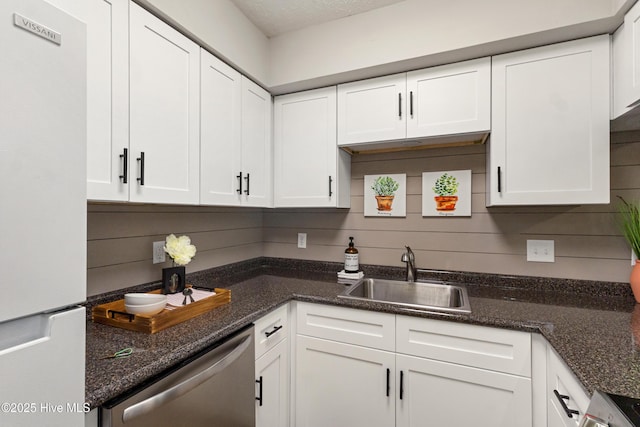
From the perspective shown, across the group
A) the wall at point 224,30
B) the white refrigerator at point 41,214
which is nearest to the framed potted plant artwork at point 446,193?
the wall at point 224,30

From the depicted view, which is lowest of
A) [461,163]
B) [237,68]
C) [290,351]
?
[290,351]

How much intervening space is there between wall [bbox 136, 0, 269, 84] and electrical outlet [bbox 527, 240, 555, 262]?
1953 millimetres

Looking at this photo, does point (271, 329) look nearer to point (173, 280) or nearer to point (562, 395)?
point (173, 280)

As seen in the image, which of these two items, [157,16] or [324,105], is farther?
[324,105]

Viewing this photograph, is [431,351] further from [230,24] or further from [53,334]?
[230,24]

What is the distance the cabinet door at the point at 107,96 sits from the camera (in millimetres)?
1075

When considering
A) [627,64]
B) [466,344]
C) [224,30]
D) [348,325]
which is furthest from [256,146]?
[627,64]

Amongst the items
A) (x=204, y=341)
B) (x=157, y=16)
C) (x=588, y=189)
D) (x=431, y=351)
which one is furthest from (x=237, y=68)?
(x=588, y=189)

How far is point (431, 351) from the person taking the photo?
4.68 ft

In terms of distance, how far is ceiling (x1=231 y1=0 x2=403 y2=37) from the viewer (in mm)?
1756

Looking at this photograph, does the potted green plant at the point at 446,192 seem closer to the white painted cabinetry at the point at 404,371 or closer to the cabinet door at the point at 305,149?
the cabinet door at the point at 305,149

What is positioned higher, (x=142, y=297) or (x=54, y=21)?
(x=54, y=21)

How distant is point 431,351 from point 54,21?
5.42 feet

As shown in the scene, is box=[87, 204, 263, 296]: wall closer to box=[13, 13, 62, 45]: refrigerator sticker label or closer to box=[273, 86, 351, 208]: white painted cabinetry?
box=[273, 86, 351, 208]: white painted cabinetry
